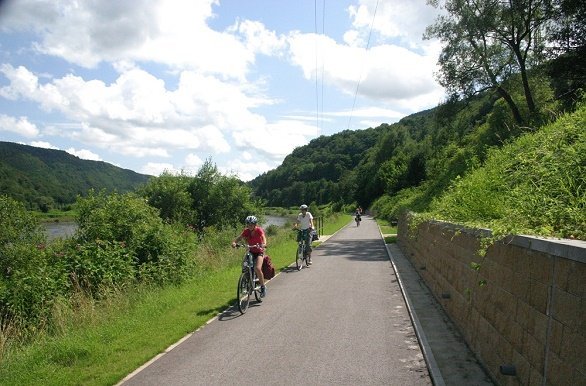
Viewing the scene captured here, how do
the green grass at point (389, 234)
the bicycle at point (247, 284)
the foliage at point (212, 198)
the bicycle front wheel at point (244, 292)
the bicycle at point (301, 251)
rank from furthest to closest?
the foliage at point (212, 198), the green grass at point (389, 234), the bicycle at point (301, 251), the bicycle at point (247, 284), the bicycle front wheel at point (244, 292)

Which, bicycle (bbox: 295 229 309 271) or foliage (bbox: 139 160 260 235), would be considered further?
foliage (bbox: 139 160 260 235)

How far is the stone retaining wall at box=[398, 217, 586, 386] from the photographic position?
3428 mm

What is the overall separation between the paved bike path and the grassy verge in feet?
1.27

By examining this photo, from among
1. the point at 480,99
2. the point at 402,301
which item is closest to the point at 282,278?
the point at 402,301

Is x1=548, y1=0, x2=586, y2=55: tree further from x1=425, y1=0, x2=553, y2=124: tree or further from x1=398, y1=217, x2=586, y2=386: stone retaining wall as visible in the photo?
x1=398, y1=217, x2=586, y2=386: stone retaining wall

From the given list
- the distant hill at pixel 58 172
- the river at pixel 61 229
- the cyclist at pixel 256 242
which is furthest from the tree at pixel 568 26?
the distant hill at pixel 58 172

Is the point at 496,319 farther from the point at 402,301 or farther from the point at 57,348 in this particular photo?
the point at 57,348

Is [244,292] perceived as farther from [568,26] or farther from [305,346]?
[568,26]

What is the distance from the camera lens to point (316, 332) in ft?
25.2

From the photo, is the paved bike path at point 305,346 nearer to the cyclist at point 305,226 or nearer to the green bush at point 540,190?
the green bush at point 540,190

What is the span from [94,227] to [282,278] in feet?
21.6

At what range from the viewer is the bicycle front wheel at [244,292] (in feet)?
30.3

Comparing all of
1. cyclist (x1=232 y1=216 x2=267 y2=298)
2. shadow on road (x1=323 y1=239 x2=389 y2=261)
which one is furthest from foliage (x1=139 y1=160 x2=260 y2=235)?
cyclist (x1=232 y1=216 x2=267 y2=298)

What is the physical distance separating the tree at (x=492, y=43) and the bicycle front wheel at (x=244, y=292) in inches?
805
